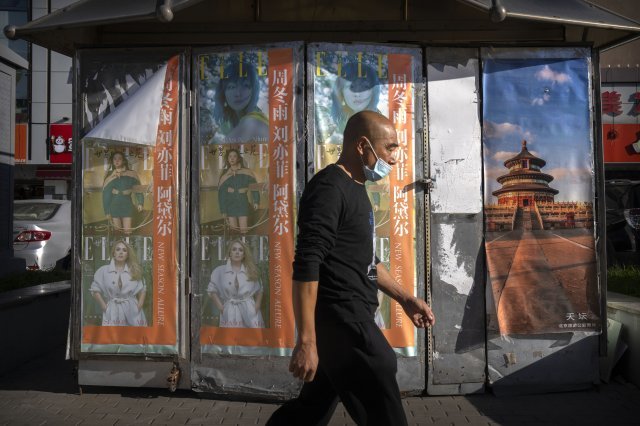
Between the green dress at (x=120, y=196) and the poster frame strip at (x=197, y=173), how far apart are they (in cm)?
49

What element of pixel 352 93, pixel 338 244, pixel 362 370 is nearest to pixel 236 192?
pixel 352 93

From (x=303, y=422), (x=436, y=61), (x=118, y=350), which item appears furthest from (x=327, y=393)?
(x=436, y=61)

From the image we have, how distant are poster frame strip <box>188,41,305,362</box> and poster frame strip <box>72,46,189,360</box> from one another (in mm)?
78

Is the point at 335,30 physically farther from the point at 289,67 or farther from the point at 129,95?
the point at 129,95

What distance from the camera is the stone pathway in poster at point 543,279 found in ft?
18.6

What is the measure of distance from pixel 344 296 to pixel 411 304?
1.72ft

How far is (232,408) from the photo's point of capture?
548 centimetres

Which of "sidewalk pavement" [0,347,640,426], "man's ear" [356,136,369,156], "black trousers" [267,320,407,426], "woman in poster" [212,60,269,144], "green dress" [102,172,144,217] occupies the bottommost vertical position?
"sidewalk pavement" [0,347,640,426]

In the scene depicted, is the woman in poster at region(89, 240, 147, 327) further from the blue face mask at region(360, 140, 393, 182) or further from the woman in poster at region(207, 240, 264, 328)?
the blue face mask at region(360, 140, 393, 182)

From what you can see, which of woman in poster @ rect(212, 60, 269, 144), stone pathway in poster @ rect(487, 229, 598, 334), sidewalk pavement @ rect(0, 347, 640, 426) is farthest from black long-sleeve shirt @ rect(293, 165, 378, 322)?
stone pathway in poster @ rect(487, 229, 598, 334)

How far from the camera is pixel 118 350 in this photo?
5.70 m

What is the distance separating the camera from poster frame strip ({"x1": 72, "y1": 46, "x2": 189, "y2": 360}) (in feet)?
18.6

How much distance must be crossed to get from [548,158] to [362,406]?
136 inches

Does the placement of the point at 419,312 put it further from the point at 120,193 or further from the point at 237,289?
the point at 120,193
